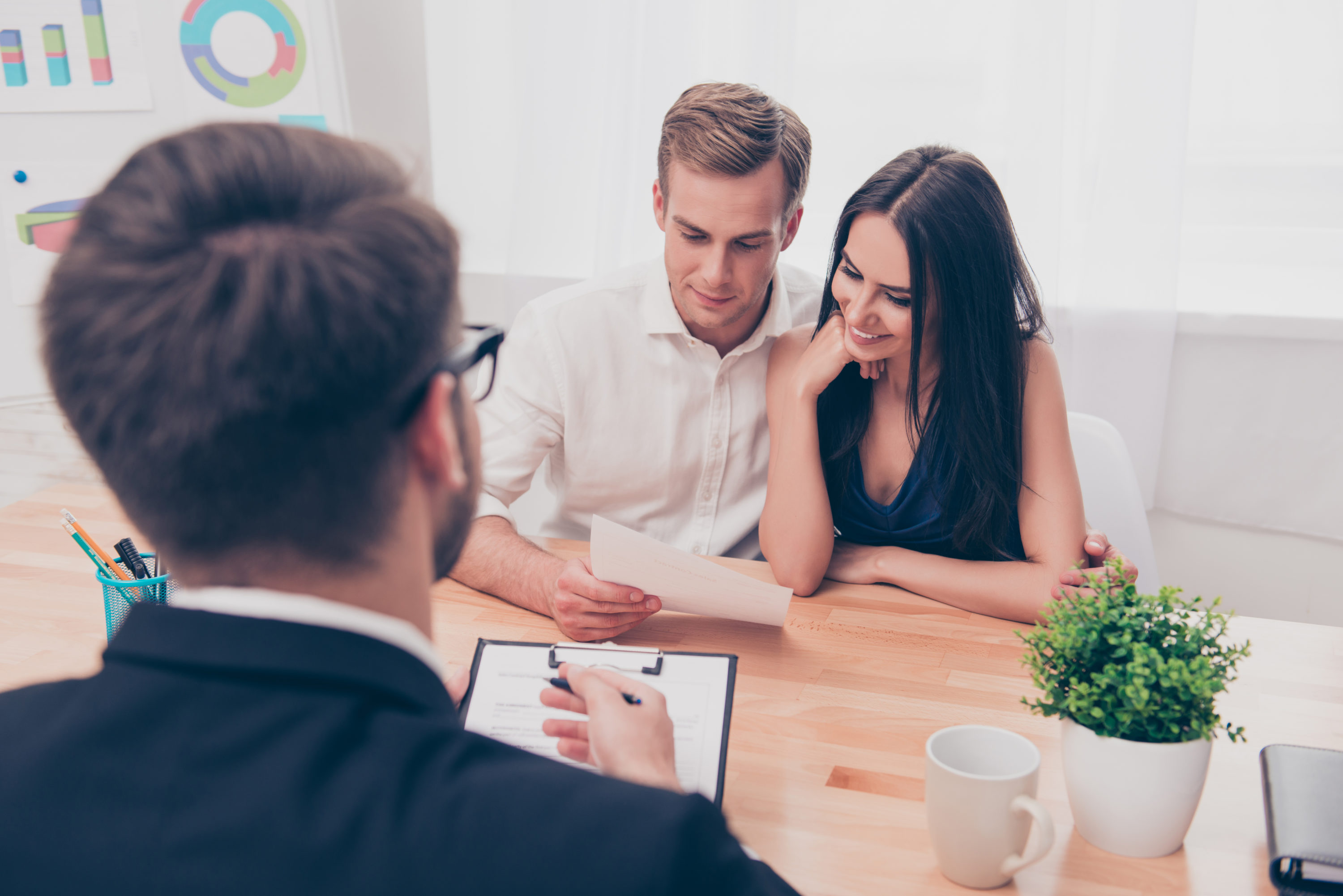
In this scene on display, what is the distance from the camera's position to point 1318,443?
2.13m

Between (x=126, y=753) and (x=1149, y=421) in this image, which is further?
(x=1149, y=421)

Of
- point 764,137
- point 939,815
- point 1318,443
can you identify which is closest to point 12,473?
point 764,137

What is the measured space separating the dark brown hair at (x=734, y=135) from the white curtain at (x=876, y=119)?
2.73 ft

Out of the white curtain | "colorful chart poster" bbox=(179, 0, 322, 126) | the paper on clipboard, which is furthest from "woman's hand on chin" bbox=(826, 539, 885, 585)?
"colorful chart poster" bbox=(179, 0, 322, 126)

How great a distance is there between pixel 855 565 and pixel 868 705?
1.25ft

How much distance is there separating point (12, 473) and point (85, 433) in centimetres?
272

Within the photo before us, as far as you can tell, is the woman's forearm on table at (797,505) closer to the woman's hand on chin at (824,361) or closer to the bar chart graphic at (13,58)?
the woman's hand on chin at (824,361)

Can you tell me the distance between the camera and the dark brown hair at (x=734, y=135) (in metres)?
1.46

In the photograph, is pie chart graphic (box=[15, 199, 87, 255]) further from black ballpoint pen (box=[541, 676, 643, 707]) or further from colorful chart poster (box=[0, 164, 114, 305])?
black ballpoint pen (box=[541, 676, 643, 707])

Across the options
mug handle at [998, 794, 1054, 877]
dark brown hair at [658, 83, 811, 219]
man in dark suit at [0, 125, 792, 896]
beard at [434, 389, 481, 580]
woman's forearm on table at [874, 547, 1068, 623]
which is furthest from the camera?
dark brown hair at [658, 83, 811, 219]

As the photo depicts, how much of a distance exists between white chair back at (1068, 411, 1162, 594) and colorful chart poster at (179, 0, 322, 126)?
195cm

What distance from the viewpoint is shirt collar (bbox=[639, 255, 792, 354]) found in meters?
1.62

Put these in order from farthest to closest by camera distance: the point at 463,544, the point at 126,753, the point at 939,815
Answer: the point at 939,815, the point at 463,544, the point at 126,753

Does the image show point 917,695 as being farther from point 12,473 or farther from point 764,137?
point 12,473
